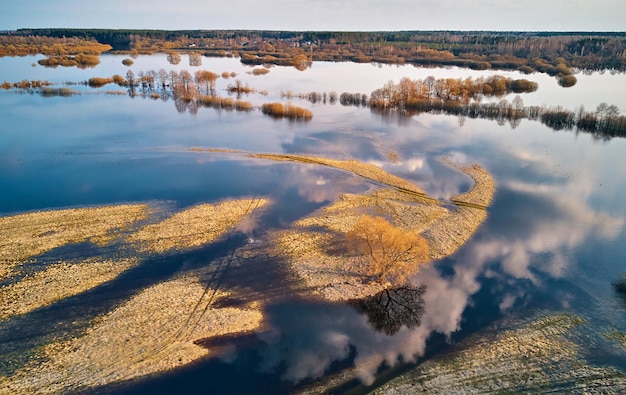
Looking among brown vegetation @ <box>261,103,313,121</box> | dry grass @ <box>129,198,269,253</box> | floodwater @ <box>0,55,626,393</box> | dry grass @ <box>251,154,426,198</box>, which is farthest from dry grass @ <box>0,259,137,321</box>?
brown vegetation @ <box>261,103,313,121</box>

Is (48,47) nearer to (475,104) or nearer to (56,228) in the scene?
(475,104)

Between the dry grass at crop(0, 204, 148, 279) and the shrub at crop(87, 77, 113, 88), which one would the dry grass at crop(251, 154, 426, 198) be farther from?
the shrub at crop(87, 77, 113, 88)

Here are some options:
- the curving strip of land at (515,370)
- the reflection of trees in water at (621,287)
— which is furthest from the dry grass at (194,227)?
the reflection of trees in water at (621,287)

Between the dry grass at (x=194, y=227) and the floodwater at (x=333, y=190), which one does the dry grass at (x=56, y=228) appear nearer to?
the floodwater at (x=333, y=190)

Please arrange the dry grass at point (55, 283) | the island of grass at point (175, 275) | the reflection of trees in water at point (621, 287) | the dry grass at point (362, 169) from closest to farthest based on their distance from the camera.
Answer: the island of grass at point (175, 275) < the dry grass at point (55, 283) < the reflection of trees in water at point (621, 287) < the dry grass at point (362, 169)

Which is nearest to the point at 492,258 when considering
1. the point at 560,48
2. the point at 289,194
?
the point at 289,194

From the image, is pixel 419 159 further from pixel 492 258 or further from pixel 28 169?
pixel 28 169
